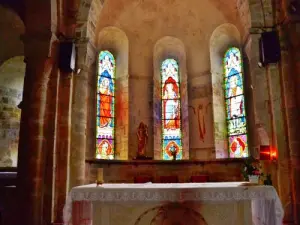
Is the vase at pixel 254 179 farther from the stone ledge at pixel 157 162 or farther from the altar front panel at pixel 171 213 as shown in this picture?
the stone ledge at pixel 157 162

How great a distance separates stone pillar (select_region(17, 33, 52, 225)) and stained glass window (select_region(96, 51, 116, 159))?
2907 millimetres

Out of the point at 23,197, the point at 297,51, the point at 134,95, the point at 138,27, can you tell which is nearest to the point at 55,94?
the point at 23,197

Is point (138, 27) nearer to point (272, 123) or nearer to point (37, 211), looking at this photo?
point (272, 123)

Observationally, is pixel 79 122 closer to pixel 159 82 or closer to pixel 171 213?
pixel 171 213

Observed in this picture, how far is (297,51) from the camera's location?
6656 mm

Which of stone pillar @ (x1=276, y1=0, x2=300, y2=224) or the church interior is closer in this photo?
stone pillar @ (x1=276, y1=0, x2=300, y2=224)

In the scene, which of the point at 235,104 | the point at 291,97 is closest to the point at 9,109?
the point at 235,104

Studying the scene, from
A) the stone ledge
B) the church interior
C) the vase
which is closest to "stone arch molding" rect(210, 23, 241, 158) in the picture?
the church interior

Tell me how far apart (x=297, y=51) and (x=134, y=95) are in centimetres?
509

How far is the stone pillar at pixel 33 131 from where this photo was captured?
6379 mm

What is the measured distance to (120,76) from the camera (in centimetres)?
1029

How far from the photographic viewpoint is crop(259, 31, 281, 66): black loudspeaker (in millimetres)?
6789

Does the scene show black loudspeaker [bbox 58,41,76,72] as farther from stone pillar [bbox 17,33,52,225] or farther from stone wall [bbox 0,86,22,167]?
stone wall [bbox 0,86,22,167]

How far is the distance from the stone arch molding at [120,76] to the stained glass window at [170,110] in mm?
1297
